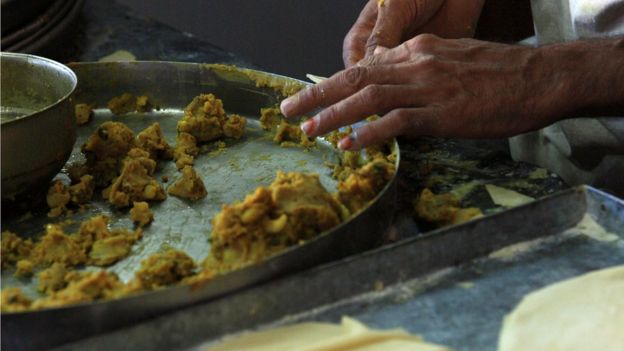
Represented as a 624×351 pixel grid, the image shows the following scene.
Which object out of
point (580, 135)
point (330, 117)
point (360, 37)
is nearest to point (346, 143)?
point (330, 117)

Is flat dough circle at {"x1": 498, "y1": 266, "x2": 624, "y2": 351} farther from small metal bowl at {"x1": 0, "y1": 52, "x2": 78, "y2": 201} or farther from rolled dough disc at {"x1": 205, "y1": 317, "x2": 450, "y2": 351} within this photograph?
small metal bowl at {"x1": 0, "y1": 52, "x2": 78, "y2": 201}

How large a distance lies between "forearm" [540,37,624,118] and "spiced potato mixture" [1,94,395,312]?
35 cm

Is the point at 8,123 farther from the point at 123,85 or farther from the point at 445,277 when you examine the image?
the point at 445,277

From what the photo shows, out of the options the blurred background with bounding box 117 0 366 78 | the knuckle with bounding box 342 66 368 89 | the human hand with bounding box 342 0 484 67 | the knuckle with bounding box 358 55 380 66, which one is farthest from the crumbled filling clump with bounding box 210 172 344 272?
the blurred background with bounding box 117 0 366 78

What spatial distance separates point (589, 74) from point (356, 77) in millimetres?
420

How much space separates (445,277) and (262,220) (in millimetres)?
258

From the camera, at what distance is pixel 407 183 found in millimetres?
1398

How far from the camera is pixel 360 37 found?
5.88ft

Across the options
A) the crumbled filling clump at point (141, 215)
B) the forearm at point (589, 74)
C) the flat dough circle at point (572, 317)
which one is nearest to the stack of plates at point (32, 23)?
the crumbled filling clump at point (141, 215)

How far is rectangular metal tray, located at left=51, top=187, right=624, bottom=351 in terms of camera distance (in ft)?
3.03

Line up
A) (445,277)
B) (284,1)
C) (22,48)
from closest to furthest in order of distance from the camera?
1. (445,277)
2. (22,48)
3. (284,1)

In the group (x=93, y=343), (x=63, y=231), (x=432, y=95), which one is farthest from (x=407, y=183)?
(x=93, y=343)

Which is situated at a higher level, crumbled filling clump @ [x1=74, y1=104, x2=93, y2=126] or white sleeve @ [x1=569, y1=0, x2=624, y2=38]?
white sleeve @ [x1=569, y1=0, x2=624, y2=38]

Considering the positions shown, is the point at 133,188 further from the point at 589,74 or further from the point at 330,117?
the point at 589,74
